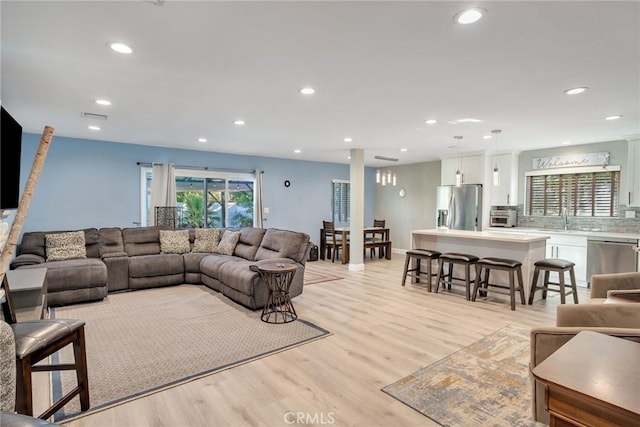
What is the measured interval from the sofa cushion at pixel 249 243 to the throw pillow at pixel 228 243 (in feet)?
0.21

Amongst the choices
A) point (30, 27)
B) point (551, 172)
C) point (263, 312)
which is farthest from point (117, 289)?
point (551, 172)

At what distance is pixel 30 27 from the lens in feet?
6.81

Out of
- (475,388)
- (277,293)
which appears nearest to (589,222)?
(475,388)

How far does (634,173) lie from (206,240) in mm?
7031

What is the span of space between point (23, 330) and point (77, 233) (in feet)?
12.7

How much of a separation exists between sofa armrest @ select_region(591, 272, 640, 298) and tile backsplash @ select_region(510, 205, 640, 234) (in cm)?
324

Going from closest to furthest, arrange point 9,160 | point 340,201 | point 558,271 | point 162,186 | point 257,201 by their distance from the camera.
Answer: point 9,160
point 558,271
point 162,186
point 257,201
point 340,201

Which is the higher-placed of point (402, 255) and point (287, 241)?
point (287, 241)

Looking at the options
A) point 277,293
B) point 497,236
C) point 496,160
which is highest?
point 496,160

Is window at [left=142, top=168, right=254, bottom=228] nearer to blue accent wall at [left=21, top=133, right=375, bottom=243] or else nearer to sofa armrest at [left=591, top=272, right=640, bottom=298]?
blue accent wall at [left=21, top=133, right=375, bottom=243]

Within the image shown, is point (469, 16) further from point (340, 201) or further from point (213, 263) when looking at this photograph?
point (340, 201)

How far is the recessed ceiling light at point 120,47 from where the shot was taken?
7.47 ft

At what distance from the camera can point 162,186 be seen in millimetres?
6449

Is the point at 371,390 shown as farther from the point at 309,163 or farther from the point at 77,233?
the point at 309,163
